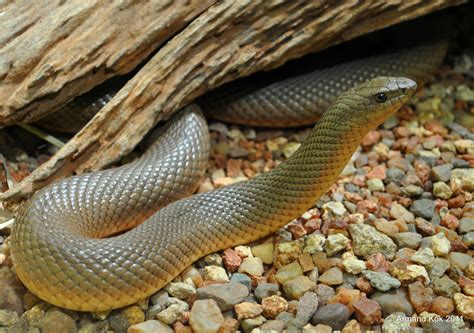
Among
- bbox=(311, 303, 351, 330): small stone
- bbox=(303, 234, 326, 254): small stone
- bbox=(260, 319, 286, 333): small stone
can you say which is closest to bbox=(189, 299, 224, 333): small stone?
bbox=(260, 319, 286, 333): small stone

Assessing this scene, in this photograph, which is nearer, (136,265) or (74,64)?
(136,265)

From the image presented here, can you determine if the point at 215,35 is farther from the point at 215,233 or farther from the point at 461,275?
the point at 461,275

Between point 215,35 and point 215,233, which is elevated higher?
point 215,35

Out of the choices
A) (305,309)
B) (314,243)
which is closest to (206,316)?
(305,309)

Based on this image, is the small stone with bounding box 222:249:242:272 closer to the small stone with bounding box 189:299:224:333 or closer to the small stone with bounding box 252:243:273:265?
the small stone with bounding box 252:243:273:265

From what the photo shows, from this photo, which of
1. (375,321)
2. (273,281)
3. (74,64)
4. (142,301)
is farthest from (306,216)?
(74,64)

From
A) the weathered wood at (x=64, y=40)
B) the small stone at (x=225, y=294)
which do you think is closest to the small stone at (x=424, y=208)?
the small stone at (x=225, y=294)

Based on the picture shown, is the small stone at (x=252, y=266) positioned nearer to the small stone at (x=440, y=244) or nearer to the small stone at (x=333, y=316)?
the small stone at (x=333, y=316)
